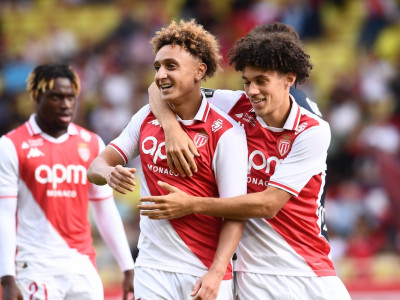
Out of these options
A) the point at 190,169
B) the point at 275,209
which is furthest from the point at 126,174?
the point at 275,209

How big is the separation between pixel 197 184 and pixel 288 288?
0.84 m

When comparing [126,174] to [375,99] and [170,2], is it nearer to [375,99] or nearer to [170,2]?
[375,99]

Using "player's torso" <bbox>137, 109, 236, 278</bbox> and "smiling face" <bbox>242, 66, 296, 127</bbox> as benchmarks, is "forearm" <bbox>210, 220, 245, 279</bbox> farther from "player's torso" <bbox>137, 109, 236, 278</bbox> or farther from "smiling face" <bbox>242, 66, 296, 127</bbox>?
"smiling face" <bbox>242, 66, 296, 127</bbox>

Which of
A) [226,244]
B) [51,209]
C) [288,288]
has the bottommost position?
[288,288]

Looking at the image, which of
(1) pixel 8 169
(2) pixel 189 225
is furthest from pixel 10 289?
(2) pixel 189 225

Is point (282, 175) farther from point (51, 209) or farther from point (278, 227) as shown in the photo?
point (51, 209)

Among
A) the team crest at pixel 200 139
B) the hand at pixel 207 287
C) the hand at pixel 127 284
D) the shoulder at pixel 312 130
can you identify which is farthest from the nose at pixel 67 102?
the hand at pixel 207 287

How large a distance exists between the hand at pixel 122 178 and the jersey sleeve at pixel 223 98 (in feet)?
3.13

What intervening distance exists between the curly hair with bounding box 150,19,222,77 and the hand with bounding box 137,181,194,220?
87cm

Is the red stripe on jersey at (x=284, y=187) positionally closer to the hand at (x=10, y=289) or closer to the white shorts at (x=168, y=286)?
the white shorts at (x=168, y=286)

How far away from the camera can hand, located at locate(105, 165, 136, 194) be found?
4648 millimetres

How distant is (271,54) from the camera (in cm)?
489

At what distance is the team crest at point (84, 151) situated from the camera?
623 cm

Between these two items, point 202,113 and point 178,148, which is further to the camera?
point 202,113
